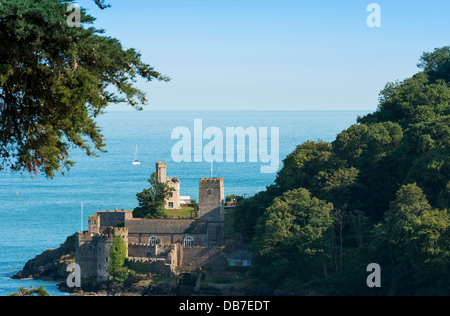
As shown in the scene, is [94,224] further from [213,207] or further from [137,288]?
[213,207]

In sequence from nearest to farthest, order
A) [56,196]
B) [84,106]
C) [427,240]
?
[84,106] → [427,240] → [56,196]

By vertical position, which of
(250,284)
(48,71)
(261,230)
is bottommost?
(250,284)

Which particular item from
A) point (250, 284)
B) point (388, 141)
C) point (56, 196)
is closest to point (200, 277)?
point (250, 284)

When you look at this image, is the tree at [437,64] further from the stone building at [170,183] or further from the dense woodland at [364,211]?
the stone building at [170,183]

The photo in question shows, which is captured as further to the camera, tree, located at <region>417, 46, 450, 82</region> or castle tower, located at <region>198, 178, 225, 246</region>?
tree, located at <region>417, 46, 450, 82</region>

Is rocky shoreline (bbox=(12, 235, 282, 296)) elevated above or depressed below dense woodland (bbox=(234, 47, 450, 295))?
below

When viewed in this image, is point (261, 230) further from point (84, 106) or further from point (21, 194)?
point (21, 194)

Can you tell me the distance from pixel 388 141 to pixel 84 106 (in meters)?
50.5

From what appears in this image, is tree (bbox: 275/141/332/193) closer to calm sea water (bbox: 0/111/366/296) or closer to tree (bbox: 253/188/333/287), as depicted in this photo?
tree (bbox: 253/188/333/287)

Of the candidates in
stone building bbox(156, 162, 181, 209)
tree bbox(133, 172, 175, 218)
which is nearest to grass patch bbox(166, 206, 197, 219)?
stone building bbox(156, 162, 181, 209)

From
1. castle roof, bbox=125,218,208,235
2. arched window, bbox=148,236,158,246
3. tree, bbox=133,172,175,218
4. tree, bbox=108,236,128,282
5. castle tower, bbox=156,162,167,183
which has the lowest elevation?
tree, bbox=108,236,128,282

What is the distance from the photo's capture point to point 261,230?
66562 millimetres

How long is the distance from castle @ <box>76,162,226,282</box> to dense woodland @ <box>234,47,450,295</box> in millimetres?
2514

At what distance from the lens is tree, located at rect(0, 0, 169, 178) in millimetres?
22547
